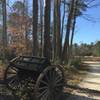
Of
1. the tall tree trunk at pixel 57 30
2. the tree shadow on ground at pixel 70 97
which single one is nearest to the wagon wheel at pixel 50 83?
the tree shadow on ground at pixel 70 97

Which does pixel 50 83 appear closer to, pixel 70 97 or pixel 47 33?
pixel 70 97

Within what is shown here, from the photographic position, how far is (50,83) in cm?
1061

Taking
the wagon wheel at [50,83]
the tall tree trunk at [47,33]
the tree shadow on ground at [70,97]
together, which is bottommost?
the tree shadow on ground at [70,97]

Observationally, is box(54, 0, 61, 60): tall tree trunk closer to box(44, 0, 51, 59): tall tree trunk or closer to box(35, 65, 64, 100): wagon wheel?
box(44, 0, 51, 59): tall tree trunk

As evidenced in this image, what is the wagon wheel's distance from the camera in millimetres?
9922

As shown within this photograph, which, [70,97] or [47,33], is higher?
[47,33]

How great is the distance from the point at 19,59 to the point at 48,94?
176 centimetres

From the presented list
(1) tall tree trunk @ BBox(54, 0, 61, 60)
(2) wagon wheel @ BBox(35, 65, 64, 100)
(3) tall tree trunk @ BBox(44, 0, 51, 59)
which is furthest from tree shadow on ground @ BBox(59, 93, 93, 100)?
(1) tall tree trunk @ BBox(54, 0, 61, 60)

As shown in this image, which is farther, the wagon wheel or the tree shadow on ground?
the tree shadow on ground

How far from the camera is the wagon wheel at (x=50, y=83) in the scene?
9.92m

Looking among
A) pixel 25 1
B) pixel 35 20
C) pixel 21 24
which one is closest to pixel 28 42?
pixel 21 24

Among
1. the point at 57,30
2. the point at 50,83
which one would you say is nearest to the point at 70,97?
the point at 50,83

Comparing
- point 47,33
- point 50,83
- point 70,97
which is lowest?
point 70,97

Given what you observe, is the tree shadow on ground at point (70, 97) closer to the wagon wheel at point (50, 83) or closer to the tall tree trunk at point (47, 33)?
the wagon wheel at point (50, 83)
